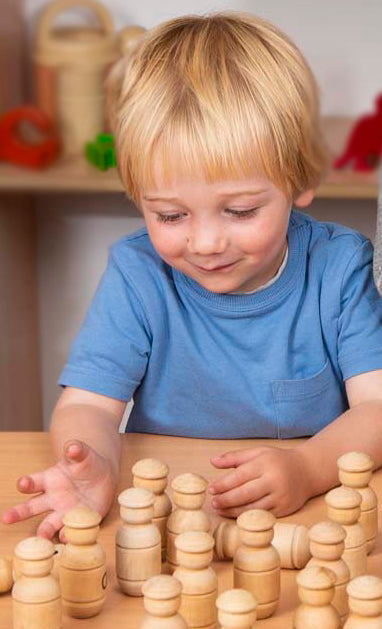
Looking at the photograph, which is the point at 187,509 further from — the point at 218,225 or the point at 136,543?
the point at 218,225

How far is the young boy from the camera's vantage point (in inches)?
36.4

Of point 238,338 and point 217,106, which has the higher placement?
point 217,106

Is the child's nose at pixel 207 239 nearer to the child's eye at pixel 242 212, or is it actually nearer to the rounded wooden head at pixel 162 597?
the child's eye at pixel 242 212

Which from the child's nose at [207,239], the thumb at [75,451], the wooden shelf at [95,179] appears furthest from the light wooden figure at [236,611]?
the wooden shelf at [95,179]

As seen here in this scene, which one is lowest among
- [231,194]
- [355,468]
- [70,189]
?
[70,189]

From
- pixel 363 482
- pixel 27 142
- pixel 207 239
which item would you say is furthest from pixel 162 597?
pixel 27 142

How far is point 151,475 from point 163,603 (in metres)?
0.16

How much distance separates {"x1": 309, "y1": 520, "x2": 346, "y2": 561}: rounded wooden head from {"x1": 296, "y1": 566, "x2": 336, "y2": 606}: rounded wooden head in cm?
3

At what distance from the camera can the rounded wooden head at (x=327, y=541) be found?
2.24ft

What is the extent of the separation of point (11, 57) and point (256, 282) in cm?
128

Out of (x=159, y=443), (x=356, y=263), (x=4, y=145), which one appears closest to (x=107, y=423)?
(x=159, y=443)

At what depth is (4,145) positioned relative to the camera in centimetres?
222

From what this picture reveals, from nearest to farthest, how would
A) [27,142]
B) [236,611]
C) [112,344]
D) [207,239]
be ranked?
[236,611] → [207,239] → [112,344] → [27,142]

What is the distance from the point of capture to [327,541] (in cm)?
68
